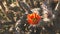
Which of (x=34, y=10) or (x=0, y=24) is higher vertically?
(x=34, y=10)

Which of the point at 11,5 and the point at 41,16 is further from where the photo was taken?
the point at 11,5

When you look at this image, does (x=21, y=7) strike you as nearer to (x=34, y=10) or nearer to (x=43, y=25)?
(x=34, y=10)

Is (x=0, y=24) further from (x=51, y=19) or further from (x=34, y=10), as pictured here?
(x=51, y=19)

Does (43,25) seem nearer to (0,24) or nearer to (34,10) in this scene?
(34,10)

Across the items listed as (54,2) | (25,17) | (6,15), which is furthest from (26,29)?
(54,2)

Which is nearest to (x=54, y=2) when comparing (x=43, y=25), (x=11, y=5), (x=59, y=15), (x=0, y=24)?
(x=59, y=15)

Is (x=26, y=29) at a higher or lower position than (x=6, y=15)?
lower

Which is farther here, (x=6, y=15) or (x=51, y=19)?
(x=6, y=15)
